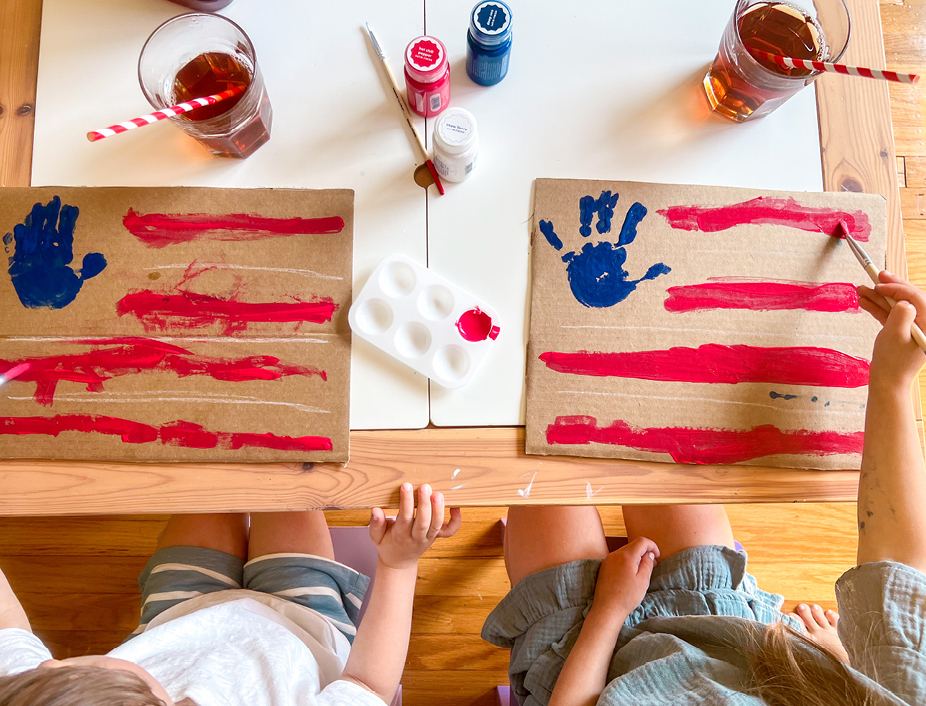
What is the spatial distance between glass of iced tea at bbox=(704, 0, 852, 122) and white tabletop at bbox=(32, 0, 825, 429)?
0.05 m

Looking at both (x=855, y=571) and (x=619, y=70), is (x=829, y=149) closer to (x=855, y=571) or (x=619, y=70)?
(x=619, y=70)

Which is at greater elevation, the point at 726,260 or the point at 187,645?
the point at 726,260

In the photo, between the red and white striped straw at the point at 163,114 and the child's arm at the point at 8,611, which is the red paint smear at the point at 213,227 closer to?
the red and white striped straw at the point at 163,114

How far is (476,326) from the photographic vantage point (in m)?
0.71

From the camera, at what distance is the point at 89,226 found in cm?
71

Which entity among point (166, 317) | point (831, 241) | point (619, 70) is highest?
point (619, 70)

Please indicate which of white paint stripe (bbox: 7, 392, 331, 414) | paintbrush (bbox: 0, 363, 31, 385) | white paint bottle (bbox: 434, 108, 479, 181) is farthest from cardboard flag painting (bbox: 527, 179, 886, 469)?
paintbrush (bbox: 0, 363, 31, 385)

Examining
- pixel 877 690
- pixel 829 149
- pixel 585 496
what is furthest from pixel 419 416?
pixel 829 149

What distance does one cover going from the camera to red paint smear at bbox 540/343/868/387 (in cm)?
70

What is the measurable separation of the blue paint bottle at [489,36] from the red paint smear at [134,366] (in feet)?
1.38

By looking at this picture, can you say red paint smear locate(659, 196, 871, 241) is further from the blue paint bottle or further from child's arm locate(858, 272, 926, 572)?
the blue paint bottle

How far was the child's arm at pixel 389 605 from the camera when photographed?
0.72 meters

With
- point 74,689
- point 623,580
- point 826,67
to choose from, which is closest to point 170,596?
point 74,689

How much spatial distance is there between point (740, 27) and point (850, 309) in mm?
369
